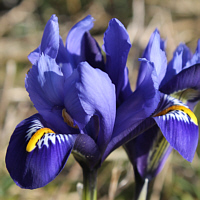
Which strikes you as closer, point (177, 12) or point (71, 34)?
point (71, 34)

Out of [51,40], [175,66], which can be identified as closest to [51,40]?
[51,40]

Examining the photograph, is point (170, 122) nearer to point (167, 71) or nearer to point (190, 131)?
point (190, 131)

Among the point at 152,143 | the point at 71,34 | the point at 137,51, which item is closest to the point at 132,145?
the point at 152,143

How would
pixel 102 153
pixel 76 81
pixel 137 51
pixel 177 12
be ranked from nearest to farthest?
pixel 76 81 → pixel 102 153 → pixel 137 51 → pixel 177 12

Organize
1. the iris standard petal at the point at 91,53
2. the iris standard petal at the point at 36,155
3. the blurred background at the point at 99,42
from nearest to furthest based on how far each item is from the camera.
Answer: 1. the iris standard petal at the point at 36,155
2. the iris standard petal at the point at 91,53
3. the blurred background at the point at 99,42

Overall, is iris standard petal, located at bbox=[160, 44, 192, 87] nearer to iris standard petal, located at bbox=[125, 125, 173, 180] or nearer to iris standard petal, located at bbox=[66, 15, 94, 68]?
iris standard petal, located at bbox=[125, 125, 173, 180]

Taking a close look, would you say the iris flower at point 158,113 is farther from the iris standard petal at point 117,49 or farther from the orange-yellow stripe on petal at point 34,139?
the orange-yellow stripe on petal at point 34,139

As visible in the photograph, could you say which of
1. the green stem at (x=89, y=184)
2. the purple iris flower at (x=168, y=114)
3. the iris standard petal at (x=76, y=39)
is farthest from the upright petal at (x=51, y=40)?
the green stem at (x=89, y=184)
